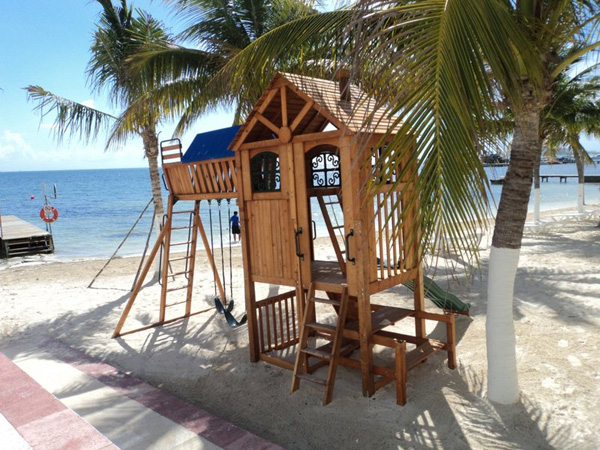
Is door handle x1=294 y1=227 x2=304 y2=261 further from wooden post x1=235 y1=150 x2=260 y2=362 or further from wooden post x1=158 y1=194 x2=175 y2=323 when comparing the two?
wooden post x1=158 y1=194 x2=175 y2=323

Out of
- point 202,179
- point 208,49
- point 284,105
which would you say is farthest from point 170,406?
point 208,49

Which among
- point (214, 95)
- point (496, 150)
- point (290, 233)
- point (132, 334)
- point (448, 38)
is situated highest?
point (214, 95)

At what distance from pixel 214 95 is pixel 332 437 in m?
7.20

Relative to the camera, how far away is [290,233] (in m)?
6.13

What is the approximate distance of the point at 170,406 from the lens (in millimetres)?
5438

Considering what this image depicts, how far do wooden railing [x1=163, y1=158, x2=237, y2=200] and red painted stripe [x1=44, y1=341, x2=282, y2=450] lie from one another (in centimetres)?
286

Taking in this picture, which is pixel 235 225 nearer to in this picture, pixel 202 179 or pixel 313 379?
pixel 202 179

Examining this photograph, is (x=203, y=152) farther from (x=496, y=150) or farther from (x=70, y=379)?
(x=496, y=150)

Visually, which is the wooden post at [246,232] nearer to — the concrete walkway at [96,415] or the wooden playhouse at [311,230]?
the wooden playhouse at [311,230]

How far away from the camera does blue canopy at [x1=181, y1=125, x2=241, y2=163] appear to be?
7.36 meters

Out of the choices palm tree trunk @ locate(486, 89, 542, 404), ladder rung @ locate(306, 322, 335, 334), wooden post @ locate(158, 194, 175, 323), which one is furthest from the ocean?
ladder rung @ locate(306, 322, 335, 334)

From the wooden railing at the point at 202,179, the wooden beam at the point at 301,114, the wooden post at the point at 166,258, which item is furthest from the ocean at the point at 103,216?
the wooden beam at the point at 301,114

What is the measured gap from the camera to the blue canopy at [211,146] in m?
7.36

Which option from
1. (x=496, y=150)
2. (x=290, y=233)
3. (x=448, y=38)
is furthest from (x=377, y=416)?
(x=448, y=38)
